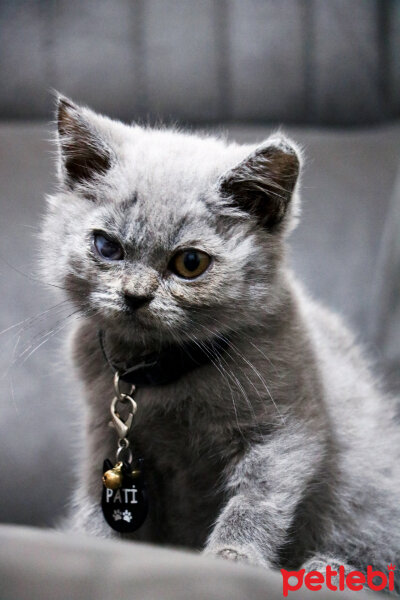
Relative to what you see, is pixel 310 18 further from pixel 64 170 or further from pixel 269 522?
pixel 269 522

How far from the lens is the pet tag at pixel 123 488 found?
93 cm

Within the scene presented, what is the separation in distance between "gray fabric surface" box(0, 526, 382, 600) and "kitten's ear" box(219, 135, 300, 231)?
508mm

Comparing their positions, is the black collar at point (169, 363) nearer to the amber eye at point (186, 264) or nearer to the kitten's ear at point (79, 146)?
the amber eye at point (186, 264)

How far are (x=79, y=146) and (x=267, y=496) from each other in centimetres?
52

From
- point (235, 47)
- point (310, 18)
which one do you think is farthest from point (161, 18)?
point (310, 18)

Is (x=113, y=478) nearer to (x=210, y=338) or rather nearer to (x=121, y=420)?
(x=121, y=420)

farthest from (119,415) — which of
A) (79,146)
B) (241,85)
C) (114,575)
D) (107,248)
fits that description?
(241,85)

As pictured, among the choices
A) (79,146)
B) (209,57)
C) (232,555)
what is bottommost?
(232,555)

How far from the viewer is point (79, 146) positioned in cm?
95

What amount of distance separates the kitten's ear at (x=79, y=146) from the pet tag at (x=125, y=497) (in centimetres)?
39

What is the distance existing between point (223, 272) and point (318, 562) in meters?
0.42

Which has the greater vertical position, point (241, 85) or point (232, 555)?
point (241, 85)

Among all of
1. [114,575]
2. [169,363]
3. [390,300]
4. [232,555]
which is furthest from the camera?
[390,300]

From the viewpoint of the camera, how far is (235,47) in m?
1.72
